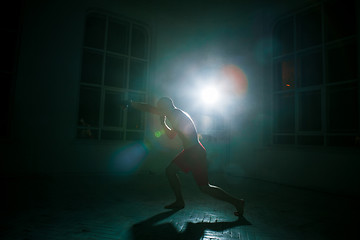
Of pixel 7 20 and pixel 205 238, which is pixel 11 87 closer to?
pixel 7 20

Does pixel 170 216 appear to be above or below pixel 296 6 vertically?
below

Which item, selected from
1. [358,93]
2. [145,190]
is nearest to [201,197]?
[145,190]

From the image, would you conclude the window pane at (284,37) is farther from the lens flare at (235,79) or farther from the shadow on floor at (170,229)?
the shadow on floor at (170,229)

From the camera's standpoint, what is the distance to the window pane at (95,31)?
707cm

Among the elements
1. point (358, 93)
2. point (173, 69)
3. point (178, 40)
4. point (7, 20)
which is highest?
point (178, 40)

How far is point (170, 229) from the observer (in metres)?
2.66

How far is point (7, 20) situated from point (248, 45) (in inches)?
265

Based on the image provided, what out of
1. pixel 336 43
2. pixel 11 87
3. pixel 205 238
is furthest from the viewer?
pixel 11 87

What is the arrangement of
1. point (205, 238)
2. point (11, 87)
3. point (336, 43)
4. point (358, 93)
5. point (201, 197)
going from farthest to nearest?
1. point (11, 87)
2. point (336, 43)
3. point (358, 93)
4. point (201, 197)
5. point (205, 238)

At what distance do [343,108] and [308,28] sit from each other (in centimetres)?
230

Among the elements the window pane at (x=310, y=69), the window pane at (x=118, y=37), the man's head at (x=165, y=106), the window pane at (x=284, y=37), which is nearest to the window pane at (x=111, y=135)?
the window pane at (x=118, y=37)

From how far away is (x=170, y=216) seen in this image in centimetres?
317

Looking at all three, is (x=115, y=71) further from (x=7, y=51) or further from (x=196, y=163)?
(x=196, y=163)

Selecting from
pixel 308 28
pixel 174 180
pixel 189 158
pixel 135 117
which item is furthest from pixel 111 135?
pixel 308 28
